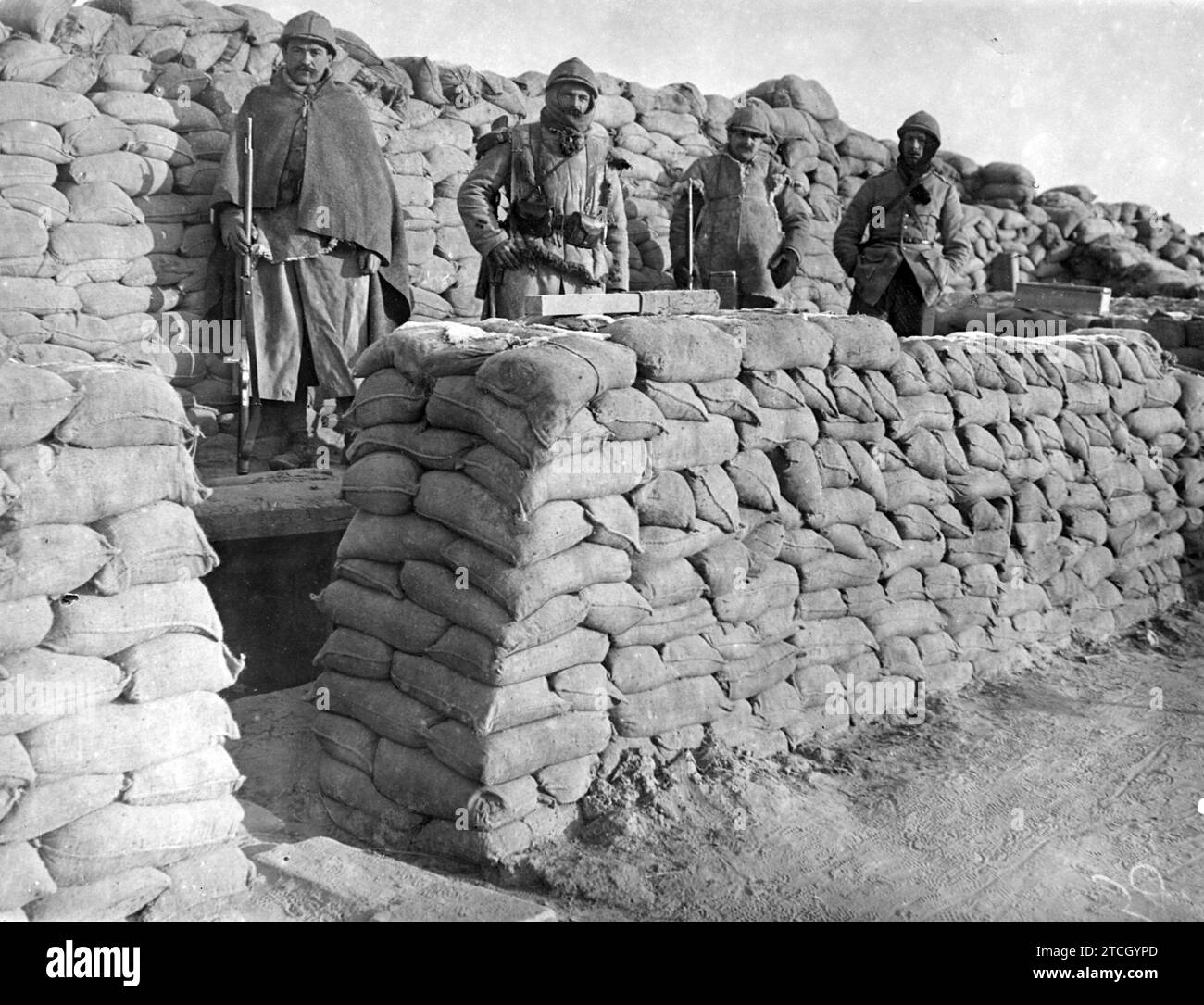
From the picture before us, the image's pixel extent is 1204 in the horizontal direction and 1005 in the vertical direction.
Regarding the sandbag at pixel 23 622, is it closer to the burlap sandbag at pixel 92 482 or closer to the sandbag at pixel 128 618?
the sandbag at pixel 128 618

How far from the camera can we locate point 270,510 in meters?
4.78

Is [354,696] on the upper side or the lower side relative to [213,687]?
lower

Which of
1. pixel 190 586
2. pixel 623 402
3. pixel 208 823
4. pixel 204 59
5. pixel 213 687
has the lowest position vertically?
pixel 208 823

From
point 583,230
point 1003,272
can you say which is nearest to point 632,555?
point 583,230

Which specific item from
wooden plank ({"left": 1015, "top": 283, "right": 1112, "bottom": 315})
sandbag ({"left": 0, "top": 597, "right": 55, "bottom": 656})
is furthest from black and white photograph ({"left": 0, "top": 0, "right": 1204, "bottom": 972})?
wooden plank ({"left": 1015, "top": 283, "right": 1112, "bottom": 315})

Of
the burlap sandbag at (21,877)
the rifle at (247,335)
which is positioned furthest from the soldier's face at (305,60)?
the burlap sandbag at (21,877)

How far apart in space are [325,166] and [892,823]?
13.2 feet

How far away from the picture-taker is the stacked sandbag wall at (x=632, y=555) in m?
3.50

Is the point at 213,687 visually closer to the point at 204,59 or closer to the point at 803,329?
the point at 803,329

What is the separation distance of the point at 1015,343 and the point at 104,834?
14.8 feet

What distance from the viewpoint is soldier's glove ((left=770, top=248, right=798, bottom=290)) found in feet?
23.5

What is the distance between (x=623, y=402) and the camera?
3705 millimetres

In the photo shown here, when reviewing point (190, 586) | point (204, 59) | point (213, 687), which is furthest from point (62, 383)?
point (204, 59)

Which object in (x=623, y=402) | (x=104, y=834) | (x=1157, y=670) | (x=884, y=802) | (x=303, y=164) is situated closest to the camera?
(x=104, y=834)
